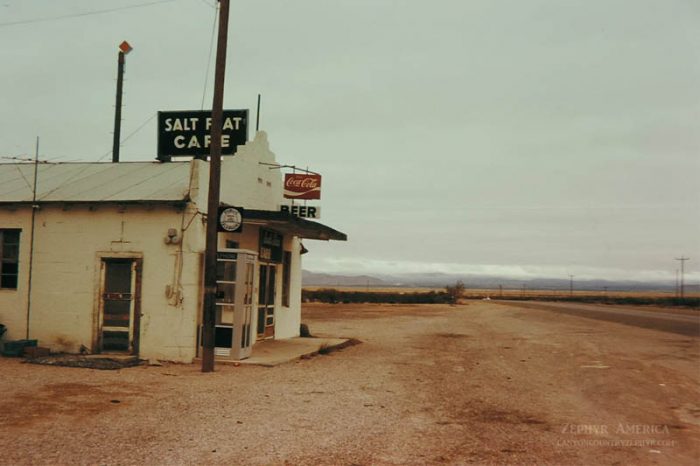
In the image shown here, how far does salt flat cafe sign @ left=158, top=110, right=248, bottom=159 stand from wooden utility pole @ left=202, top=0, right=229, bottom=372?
3.51m

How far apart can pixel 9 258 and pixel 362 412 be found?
1162 cm

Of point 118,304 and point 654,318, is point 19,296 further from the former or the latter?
point 654,318

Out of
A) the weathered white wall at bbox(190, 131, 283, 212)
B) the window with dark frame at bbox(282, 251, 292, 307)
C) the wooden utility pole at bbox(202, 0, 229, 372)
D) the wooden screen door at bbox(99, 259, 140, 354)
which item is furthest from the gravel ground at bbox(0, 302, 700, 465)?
the window with dark frame at bbox(282, 251, 292, 307)

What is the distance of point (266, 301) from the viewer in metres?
20.1

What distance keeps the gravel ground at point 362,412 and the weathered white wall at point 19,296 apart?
6.47 feet

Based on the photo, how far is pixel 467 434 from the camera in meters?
8.41

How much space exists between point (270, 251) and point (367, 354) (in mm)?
4586

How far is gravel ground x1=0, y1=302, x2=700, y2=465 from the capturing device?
24.1ft

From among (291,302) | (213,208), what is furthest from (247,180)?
(213,208)

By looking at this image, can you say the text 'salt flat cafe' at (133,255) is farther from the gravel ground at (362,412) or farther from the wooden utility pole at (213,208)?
the gravel ground at (362,412)

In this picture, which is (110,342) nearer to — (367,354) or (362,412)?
(367,354)

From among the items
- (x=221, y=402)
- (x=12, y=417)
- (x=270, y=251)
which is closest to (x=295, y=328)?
(x=270, y=251)

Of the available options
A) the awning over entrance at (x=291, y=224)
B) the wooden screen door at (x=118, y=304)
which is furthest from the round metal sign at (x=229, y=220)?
the wooden screen door at (x=118, y=304)

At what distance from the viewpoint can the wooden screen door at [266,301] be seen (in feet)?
65.3
